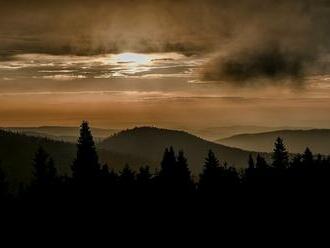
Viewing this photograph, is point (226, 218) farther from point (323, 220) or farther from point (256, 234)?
point (323, 220)

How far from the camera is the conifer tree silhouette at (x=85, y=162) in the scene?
75188 mm

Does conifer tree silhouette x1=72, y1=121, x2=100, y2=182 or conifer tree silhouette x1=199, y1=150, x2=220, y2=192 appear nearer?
conifer tree silhouette x1=199, y1=150, x2=220, y2=192

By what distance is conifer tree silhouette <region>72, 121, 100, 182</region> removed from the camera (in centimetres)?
7519

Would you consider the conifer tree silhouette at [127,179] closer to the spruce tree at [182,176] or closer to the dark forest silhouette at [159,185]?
the dark forest silhouette at [159,185]

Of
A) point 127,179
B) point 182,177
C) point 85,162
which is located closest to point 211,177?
point 182,177

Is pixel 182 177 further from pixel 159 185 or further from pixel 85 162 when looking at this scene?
pixel 85 162

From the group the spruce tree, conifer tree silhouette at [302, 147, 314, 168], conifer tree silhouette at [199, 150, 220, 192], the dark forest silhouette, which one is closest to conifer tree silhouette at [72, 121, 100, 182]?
the dark forest silhouette

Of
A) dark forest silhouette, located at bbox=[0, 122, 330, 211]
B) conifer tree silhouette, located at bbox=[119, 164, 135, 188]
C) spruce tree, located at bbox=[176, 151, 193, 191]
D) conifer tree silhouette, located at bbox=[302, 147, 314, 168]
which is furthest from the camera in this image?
conifer tree silhouette, located at bbox=[302, 147, 314, 168]

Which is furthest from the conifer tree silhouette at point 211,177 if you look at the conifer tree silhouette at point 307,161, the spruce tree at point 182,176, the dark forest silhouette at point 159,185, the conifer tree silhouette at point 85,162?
the conifer tree silhouette at point 307,161

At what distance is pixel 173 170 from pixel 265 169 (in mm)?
18263

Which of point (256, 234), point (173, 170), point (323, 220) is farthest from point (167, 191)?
point (323, 220)

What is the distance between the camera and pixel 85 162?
76.4 meters

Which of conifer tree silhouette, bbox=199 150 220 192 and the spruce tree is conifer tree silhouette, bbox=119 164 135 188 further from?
conifer tree silhouette, bbox=199 150 220 192

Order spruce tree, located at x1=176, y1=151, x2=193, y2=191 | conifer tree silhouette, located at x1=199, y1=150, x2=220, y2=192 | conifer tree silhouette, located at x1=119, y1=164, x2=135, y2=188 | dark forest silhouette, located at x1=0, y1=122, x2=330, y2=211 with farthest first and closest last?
conifer tree silhouette, located at x1=119, y1=164, x2=135, y2=188 → conifer tree silhouette, located at x1=199, y1=150, x2=220, y2=192 → spruce tree, located at x1=176, y1=151, x2=193, y2=191 → dark forest silhouette, located at x1=0, y1=122, x2=330, y2=211
